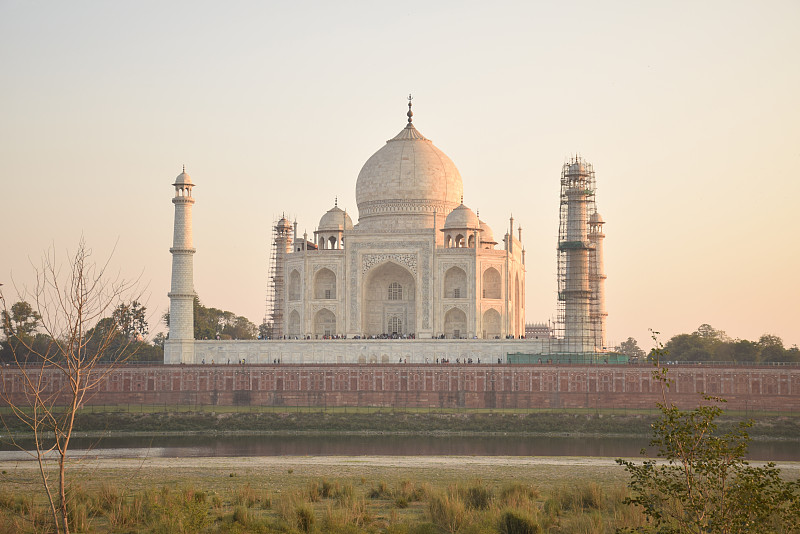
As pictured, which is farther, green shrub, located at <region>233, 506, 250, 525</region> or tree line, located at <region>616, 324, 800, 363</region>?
tree line, located at <region>616, 324, 800, 363</region>

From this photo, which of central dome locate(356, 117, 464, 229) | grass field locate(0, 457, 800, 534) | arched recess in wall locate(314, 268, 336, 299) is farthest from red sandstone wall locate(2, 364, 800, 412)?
central dome locate(356, 117, 464, 229)

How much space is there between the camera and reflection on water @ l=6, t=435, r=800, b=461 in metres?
27.0

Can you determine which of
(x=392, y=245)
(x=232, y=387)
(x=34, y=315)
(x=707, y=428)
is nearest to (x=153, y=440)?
(x=232, y=387)

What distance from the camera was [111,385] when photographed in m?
38.2

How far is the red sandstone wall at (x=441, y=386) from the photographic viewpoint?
35.0 meters

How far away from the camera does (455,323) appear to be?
45781mm

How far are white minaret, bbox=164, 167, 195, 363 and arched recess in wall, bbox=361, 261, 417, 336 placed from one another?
9.02m

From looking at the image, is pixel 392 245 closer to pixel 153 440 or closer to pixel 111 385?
pixel 111 385

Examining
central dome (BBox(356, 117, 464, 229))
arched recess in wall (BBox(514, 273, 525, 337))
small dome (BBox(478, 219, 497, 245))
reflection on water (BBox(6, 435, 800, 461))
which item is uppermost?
central dome (BBox(356, 117, 464, 229))

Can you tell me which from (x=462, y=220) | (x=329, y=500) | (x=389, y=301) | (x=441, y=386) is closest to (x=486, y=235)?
(x=462, y=220)

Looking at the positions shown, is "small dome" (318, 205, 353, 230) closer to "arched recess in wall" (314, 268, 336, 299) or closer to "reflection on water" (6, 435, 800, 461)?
"arched recess in wall" (314, 268, 336, 299)

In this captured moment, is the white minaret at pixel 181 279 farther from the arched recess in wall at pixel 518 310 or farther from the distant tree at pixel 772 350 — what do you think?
the distant tree at pixel 772 350

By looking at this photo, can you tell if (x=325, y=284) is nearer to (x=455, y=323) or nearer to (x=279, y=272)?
(x=279, y=272)

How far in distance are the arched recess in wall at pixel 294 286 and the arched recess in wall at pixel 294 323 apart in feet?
2.69
